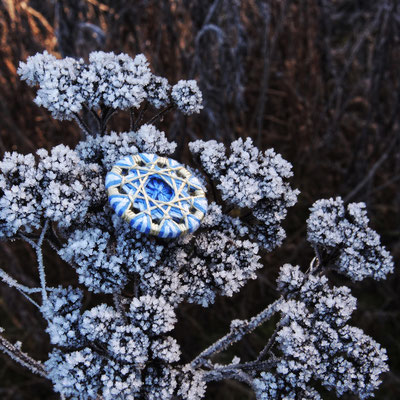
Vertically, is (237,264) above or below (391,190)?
Result: below

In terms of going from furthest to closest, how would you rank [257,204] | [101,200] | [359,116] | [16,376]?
[359,116] < [16,376] < [257,204] < [101,200]

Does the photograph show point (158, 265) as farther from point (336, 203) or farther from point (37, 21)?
point (37, 21)

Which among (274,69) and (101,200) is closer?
(101,200)

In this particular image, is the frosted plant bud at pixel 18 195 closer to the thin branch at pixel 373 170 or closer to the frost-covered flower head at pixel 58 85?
the frost-covered flower head at pixel 58 85

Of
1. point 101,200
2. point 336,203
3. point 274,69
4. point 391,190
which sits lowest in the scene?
point 101,200

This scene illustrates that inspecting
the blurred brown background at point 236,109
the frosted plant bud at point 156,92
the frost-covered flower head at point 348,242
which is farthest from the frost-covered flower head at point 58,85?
the frost-covered flower head at point 348,242

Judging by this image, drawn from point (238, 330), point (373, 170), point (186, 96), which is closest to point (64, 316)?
point (238, 330)

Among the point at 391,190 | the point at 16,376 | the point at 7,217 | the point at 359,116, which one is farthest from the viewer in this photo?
the point at 359,116

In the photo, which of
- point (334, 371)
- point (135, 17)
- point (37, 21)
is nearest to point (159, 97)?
point (334, 371)
